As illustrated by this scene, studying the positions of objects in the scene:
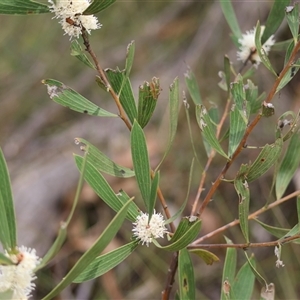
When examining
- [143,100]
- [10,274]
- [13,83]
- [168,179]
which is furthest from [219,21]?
[10,274]

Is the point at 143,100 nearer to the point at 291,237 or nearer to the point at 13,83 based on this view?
the point at 291,237

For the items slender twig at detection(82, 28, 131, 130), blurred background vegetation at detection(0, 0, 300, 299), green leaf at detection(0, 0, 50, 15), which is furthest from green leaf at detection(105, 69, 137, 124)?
blurred background vegetation at detection(0, 0, 300, 299)

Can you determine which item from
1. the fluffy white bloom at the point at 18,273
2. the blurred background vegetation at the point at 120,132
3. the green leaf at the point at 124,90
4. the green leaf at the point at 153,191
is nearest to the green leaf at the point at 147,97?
the green leaf at the point at 124,90

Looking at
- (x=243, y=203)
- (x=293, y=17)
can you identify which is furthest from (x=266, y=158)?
(x=293, y=17)

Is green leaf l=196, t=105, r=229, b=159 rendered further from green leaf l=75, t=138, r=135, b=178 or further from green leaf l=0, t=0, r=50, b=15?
green leaf l=0, t=0, r=50, b=15

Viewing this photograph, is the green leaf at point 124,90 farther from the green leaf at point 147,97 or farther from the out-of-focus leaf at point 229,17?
the out-of-focus leaf at point 229,17

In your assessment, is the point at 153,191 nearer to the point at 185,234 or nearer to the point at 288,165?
the point at 185,234
